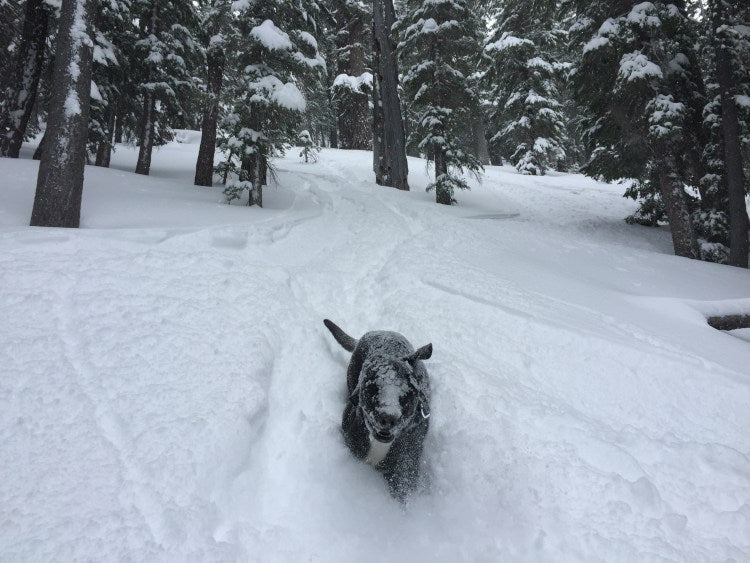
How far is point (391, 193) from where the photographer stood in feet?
43.7

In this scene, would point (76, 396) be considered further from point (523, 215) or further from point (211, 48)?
point (523, 215)

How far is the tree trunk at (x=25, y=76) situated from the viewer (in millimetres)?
11383

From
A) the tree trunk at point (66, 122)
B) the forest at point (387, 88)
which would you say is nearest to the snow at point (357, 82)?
the forest at point (387, 88)

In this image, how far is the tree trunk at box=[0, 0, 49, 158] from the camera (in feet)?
37.3

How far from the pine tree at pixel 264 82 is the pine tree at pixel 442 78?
174 inches

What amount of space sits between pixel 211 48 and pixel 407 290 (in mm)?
8533

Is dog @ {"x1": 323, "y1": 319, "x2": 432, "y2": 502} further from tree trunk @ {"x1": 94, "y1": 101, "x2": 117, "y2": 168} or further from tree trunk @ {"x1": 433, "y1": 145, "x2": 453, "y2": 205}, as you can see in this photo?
tree trunk @ {"x1": 94, "y1": 101, "x2": 117, "y2": 168}

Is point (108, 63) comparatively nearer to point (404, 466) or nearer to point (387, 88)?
point (387, 88)

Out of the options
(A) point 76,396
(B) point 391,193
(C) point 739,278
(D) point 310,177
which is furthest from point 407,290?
(D) point 310,177

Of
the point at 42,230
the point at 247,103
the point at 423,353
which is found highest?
the point at 247,103

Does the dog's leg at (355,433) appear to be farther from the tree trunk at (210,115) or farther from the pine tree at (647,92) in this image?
the pine tree at (647,92)

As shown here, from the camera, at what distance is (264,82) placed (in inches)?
336

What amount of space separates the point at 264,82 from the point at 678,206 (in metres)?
10.6

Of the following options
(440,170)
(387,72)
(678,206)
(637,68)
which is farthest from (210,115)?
(678,206)
